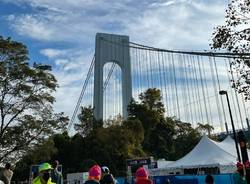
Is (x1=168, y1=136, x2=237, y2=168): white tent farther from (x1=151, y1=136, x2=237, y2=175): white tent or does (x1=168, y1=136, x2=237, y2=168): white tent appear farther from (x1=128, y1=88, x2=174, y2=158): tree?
(x1=128, y1=88, x2=174, y2=158): tree

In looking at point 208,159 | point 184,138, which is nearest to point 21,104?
point 208,159

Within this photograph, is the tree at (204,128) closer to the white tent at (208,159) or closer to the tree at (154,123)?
the tree at (154,123)

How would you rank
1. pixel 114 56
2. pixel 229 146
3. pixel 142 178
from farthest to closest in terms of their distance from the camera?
pixel 114 56 → pixel 229 146 → pixel 142 178

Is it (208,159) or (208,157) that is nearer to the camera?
(208,159)

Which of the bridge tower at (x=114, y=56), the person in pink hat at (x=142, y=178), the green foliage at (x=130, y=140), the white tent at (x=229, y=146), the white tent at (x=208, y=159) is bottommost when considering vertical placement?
the person in pink hat at (x=142, y=178)

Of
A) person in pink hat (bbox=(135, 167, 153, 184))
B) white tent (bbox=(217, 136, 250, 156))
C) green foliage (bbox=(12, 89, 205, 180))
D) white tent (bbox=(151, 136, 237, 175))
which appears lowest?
person in pink hat (bbox=(135, 167, 153, 184))

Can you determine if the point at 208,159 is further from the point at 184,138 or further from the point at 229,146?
the point at 184,138

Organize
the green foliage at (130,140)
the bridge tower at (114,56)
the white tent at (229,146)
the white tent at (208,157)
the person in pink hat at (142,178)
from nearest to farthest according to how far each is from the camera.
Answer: the person in pink hat at (142,178), the white tent at (208,157), the white tent at (229,146), the green foliage at (130,140), the bridge tower at (114,56)

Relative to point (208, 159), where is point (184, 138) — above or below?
above

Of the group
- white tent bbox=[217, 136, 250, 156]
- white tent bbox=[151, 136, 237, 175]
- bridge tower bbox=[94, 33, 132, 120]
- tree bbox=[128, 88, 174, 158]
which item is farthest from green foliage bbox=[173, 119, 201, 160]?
white tent bbox=[151, 136, 237, 175]

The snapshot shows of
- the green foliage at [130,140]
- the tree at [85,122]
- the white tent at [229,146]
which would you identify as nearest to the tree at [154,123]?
the green foliage at [130,140]

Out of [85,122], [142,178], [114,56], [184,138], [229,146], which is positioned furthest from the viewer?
[114,56]

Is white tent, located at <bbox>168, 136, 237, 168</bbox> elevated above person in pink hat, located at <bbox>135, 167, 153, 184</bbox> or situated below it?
above

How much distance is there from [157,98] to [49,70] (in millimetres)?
26341
